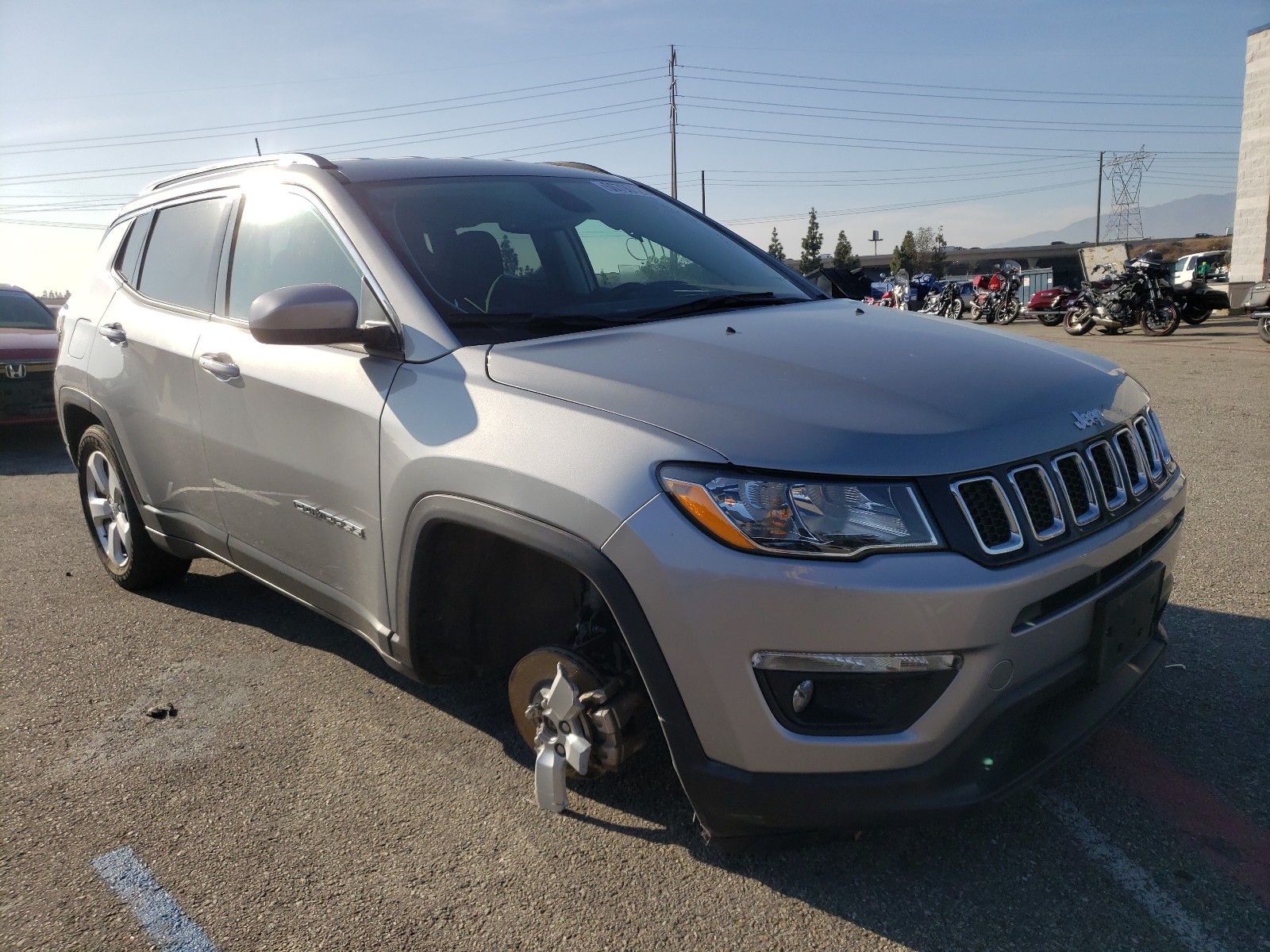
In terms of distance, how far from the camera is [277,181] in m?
3.23

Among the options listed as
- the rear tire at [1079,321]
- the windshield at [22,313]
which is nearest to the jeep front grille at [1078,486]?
the windshield at [22,313]

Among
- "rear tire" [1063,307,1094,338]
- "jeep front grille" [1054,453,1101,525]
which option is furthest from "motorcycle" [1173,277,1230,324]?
"jeep front grille" [1054,453,1101,525]

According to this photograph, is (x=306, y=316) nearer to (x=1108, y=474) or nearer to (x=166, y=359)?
(x=166, y=359)

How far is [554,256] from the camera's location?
316 centimetres

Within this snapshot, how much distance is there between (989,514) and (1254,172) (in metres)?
26.8

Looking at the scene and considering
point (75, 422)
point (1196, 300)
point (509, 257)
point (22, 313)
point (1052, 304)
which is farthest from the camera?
point (1052, 304)

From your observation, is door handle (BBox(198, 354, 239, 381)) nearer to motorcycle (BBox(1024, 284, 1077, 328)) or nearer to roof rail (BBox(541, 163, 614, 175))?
roof rail (BBox(541, 163, 614, 175))

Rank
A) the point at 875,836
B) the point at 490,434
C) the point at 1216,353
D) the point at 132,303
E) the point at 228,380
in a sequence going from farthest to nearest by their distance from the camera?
the point at 1216,353, the point at 132,303, the point at 228,380, the point at 875,836, the point at 490,434

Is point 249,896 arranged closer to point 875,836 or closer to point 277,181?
point 875,836

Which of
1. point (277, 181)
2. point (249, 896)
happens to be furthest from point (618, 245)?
point (249, 896)

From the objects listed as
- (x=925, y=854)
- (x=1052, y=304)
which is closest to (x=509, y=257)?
(x=925, y=854)

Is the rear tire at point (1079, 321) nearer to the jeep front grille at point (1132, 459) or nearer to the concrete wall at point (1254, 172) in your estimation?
the concrete wall at point (1254, 172)

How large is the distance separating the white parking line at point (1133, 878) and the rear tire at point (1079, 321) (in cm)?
1803

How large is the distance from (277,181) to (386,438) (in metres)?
1.26
